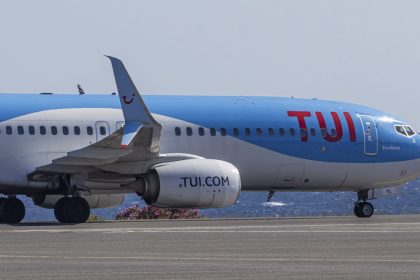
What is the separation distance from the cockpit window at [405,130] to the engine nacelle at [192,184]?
842 centimetres

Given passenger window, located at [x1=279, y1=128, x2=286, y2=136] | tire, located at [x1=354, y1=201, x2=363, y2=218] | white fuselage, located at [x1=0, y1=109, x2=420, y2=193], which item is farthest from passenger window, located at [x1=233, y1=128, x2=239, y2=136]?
tire, located at [x1=354, y1=201, x2=363, y2=218]

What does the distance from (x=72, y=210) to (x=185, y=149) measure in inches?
172

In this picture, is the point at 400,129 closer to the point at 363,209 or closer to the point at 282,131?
the point at 363,209

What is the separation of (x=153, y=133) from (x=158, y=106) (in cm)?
366

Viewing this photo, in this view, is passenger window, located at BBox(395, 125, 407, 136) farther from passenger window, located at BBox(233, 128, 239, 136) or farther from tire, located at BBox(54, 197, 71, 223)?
tire, located at BBox(54, 197, 71, 223)

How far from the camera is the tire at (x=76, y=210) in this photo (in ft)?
103

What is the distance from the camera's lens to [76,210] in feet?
103

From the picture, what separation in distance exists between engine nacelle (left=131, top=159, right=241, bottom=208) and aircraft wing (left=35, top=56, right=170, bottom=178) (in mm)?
657
